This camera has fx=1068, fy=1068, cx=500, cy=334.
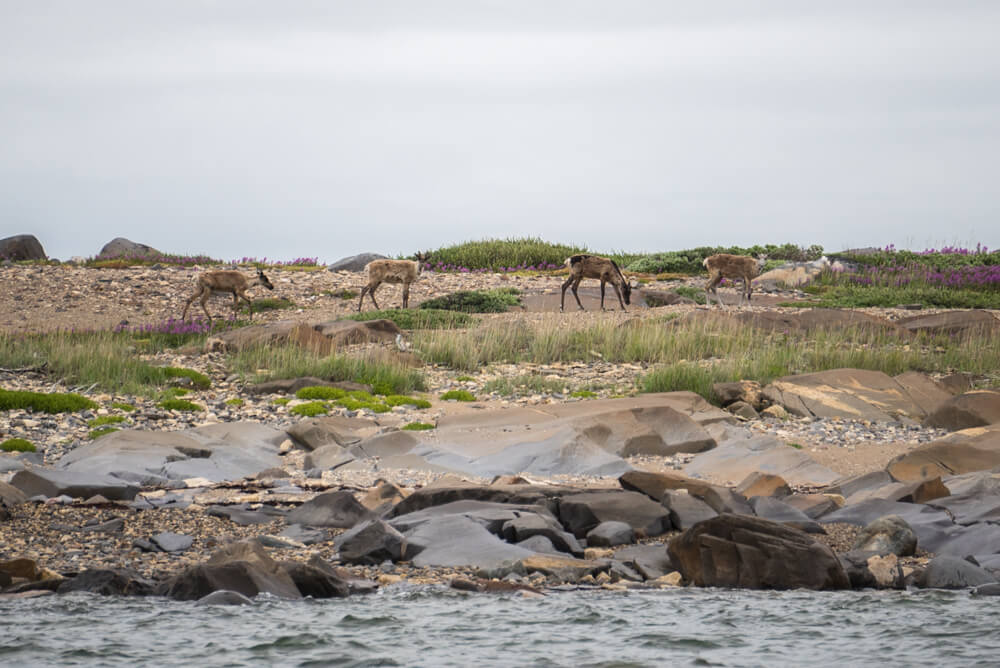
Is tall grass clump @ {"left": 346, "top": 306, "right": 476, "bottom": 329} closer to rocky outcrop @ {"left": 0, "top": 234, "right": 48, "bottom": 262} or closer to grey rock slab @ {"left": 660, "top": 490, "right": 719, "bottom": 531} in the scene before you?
grey rock slab @ {"left": 660, "top": 490, "right": 719, "bottom": 531}

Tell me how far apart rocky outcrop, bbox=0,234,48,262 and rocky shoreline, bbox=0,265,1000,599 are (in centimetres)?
2627

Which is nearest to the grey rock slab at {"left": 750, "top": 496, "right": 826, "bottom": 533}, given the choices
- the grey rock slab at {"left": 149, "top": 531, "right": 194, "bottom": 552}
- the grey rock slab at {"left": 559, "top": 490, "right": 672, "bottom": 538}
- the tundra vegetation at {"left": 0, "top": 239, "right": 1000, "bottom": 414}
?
the grey rock slab at {"left": 559, "top": 490, "right": 672, "bottom": 538}

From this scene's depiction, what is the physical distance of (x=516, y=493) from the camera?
962 cm

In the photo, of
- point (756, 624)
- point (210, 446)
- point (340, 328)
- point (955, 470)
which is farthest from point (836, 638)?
point (340, 328)

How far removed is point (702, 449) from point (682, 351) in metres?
6.67

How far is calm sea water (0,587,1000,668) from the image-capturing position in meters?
6.29

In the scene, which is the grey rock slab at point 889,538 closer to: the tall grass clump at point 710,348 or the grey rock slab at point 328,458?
the grey rock slab at point 328,458

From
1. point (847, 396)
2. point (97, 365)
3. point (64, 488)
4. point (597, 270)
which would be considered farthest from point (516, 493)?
point (597, 270)

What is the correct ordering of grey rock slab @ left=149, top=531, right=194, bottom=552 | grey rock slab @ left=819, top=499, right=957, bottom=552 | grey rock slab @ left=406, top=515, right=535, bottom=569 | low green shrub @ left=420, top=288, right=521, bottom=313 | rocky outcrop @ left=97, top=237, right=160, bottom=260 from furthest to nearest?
rocky outcrop @ left=97, top=237, right=160, bottom=260 < low green shrub @ left=420, top=288, right=521, bottom=313 < grey rock slab @ left=819, top=499, right=957, bottom=552 < grey rock slab @ left=149, top=531, right=194, bottom=552 < grey rock slab @ left=406, top=515, right=535, bottom=569

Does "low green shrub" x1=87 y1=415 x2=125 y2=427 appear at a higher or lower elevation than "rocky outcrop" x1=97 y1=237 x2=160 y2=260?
lower

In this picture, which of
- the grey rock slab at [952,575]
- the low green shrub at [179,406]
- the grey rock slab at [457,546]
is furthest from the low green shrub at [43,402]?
the grey rock slab at [952,575]

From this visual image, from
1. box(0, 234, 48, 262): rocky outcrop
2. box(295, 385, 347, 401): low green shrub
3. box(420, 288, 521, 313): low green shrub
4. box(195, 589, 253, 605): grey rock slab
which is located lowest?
box(195, 589, 253, 605): grey rock slab

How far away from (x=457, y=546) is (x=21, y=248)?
37833mm

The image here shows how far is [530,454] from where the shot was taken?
1226 cm
